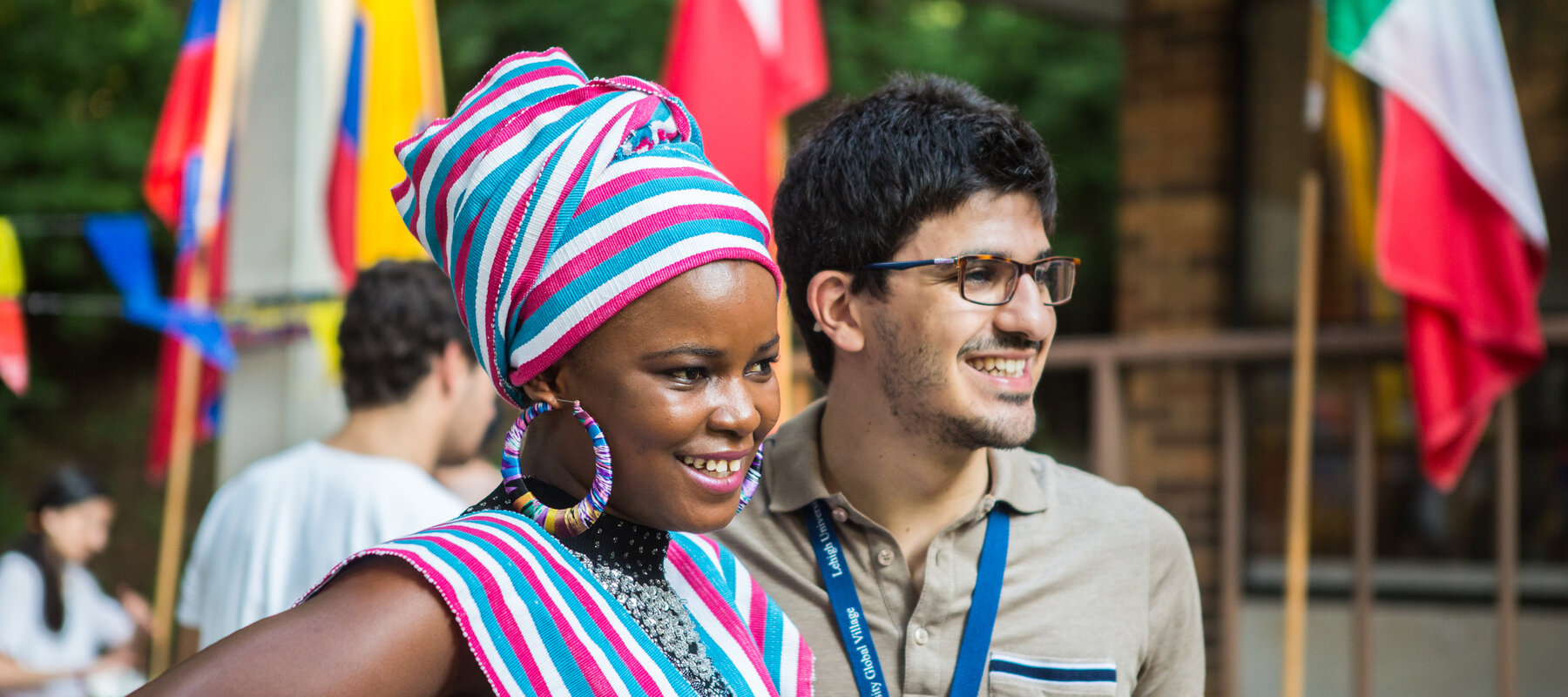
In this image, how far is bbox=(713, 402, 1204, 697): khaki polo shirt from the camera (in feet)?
6.72

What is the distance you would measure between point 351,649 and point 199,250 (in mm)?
4869

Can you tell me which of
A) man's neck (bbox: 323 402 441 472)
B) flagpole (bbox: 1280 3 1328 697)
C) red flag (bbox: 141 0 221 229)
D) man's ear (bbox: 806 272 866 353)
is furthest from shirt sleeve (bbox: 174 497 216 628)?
flagpole (bbox: 1280 3 1328 697)

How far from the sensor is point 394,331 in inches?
125

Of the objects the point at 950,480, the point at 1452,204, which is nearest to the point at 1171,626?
the point at 950,480

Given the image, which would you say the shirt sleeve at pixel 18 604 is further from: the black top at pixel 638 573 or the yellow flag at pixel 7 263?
the black top at pixel 638 573

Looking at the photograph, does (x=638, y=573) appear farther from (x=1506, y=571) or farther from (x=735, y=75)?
(x=1506, y=571)

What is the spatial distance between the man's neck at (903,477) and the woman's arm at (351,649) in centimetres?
99

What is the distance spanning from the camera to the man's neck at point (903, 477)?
7.19 ft

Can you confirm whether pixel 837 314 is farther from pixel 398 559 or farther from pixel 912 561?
pixel 398 559

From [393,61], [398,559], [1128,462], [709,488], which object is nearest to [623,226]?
[709,488]

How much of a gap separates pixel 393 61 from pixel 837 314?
333 centimetres

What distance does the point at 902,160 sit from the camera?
221 centimetres

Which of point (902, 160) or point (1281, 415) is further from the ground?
point (902, 160)

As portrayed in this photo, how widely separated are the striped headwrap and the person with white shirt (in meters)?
1.61
